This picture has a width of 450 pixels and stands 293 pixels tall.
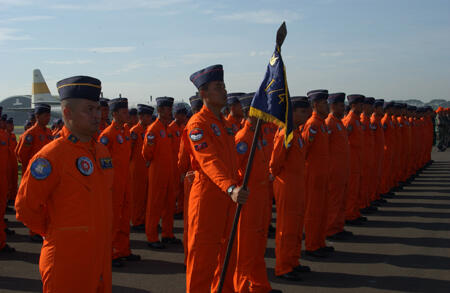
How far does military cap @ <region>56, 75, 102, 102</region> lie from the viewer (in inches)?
122

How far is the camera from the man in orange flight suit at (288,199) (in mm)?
5562

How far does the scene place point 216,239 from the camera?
12.8ft

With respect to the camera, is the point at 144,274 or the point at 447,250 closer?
the point at 144,274

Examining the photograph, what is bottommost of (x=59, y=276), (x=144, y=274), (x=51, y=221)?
(x=144, y=274)

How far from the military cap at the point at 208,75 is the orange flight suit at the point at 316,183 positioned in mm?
2858

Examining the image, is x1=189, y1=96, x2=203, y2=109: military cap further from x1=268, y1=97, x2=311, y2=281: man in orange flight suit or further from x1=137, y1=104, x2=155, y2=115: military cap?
x1=268, y1=97, x2=311, y2=281: man in orange flight suit

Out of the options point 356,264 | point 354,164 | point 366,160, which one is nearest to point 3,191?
point 356,264

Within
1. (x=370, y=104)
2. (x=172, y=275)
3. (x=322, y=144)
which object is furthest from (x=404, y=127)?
(x=172, y=275)

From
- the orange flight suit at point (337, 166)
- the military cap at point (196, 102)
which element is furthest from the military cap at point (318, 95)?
the military cap at point (196, 102)

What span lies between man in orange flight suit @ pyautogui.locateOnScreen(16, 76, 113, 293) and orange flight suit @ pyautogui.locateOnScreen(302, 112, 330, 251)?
4102 mm

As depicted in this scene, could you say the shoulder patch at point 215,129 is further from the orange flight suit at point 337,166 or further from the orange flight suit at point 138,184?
the orange flight suit at point 138,184

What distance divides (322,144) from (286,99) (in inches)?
130

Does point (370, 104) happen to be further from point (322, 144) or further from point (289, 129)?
point (289, 129)

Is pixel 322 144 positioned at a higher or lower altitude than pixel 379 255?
higher
